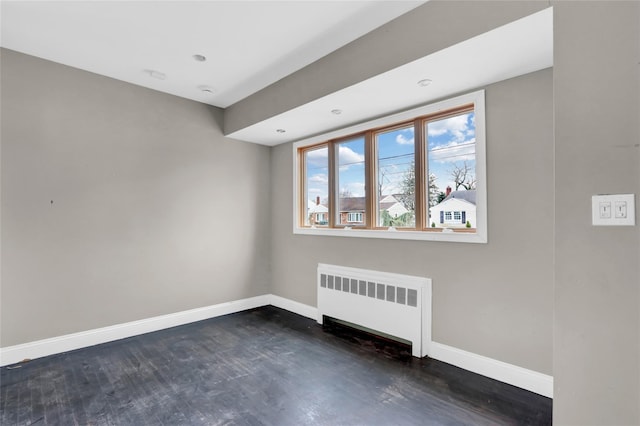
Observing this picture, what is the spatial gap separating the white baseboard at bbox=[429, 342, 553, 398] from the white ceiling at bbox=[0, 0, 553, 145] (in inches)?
87.0

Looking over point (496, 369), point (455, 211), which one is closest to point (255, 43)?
point (455, 211)

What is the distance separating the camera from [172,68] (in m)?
2.99

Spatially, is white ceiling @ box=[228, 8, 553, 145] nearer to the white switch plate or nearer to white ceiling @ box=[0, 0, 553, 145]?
white ceiling @ box=[0, 0, 553, 145]

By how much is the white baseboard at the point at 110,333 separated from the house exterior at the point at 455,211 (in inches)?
112

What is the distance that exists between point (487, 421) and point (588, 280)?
114 centimetres

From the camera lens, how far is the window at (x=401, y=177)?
262 centimetres

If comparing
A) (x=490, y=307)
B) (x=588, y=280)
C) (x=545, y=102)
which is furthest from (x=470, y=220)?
(x=588, y=280)

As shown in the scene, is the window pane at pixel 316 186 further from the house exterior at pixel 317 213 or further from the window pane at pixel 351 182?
the window pane at pixel 351 182

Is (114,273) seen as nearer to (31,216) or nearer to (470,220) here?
(31,216)

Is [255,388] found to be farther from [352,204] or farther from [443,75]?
[443,75]

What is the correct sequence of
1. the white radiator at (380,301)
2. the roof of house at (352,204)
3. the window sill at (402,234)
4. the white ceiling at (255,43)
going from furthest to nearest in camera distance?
the roof of house at (352,204) < the white radiator at (380,301) < the window sill at (402,234) < the white ceiling at (255,43)

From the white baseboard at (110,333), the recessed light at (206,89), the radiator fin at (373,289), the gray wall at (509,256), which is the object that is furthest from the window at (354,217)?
the recessed light at (206,89)

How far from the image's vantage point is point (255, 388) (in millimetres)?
2260

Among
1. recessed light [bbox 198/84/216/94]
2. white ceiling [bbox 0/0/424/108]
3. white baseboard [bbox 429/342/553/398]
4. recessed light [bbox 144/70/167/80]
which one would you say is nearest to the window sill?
white baseboard [bbox 429/342/553/398]
